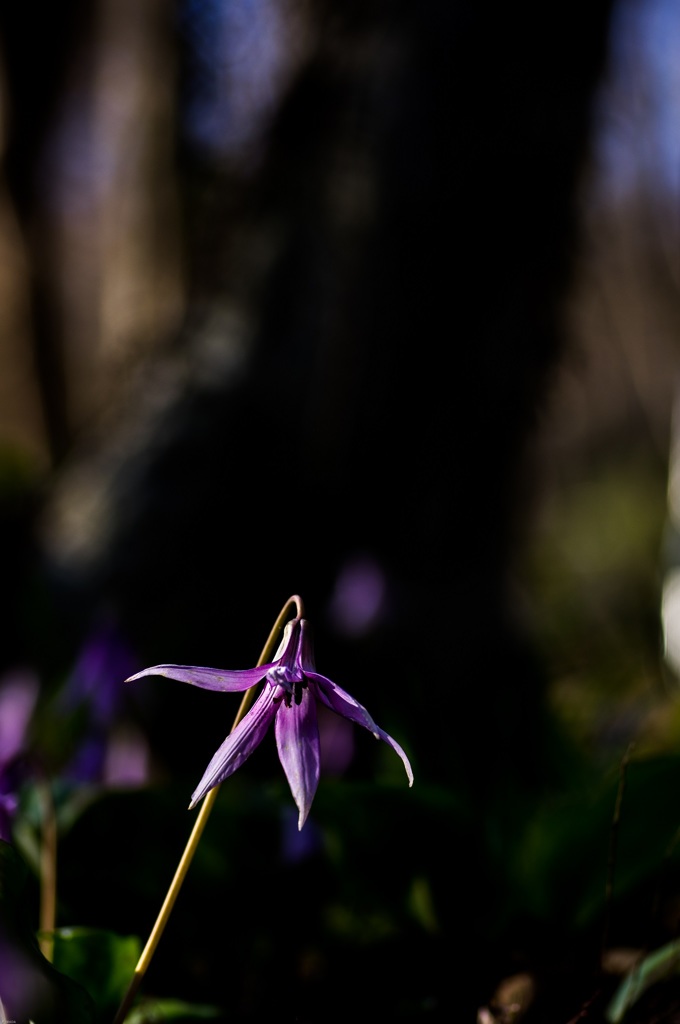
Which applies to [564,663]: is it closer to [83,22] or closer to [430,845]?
[430,845]

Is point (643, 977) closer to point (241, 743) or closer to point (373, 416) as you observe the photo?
point (241, 743)

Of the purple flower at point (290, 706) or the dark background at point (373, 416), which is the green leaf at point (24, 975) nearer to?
the purple flower at point (290, 706)

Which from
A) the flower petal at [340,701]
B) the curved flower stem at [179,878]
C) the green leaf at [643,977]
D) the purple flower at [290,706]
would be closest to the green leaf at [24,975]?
the curved flower stem at [179,878]

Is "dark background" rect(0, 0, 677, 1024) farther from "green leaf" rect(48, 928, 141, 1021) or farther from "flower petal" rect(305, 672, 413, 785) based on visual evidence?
"flower petal" rect(305, 672, 413, 785)

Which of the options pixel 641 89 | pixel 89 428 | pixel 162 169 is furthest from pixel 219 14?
pixel 89 428

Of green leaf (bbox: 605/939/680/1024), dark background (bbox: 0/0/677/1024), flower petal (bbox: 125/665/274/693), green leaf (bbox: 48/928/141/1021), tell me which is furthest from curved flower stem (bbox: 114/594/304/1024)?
dark background (bbox: 0/0/677/1024)

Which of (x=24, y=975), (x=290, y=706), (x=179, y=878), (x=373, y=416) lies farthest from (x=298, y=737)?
(x=373, y=416)
